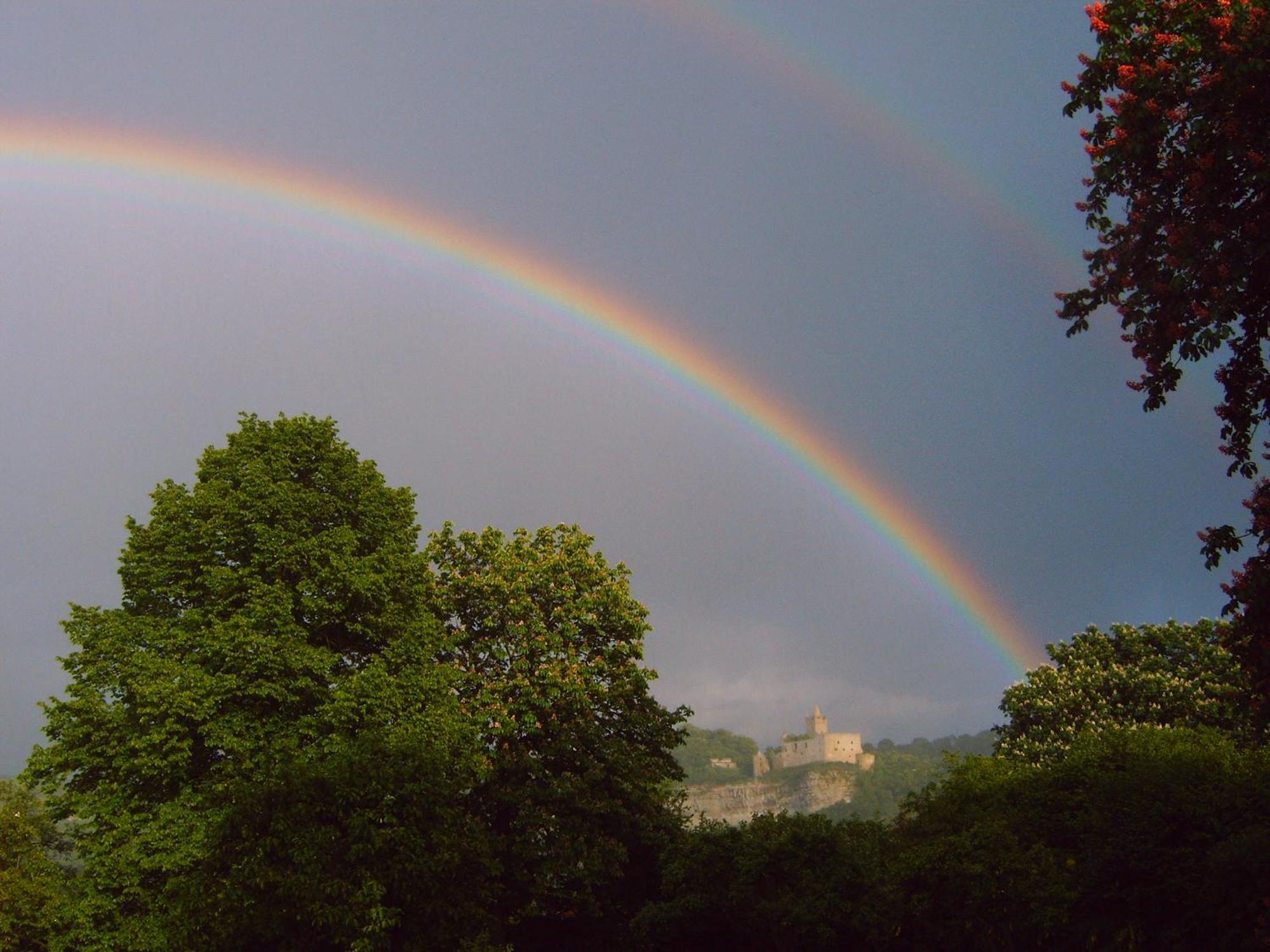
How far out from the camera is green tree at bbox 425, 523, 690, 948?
3111cm

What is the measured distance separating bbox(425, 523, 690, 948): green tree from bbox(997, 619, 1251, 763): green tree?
22.0 m

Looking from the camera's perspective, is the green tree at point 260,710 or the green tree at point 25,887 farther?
the green tree at point 25,887

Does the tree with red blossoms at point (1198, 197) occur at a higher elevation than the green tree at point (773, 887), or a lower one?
higher

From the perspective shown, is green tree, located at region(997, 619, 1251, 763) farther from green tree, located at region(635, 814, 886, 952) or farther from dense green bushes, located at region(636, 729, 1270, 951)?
green tree, located at region(635, 814, 886, 952)

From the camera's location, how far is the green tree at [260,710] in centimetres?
2300

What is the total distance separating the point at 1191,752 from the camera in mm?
32344

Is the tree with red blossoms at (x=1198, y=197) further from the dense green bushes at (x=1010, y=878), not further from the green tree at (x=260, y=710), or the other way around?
the green tree at (x=260, y=710)

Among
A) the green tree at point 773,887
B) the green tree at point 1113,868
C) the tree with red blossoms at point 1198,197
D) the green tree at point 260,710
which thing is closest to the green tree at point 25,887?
the green tree at point 260,710

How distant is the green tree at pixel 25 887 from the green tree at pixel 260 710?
7.75 feet

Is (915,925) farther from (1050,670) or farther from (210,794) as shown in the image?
(1050,670)

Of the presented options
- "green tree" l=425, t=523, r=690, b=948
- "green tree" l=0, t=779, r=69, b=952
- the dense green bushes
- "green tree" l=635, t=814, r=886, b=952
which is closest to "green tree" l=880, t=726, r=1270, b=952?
the dense green bushes

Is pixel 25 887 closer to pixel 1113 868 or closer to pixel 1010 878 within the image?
pixel 1010 878

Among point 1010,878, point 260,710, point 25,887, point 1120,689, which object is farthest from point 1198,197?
point 1120,689

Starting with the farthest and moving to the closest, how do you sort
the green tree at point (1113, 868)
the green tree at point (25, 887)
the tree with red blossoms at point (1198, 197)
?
the green tree at point (25, 887)
the green tree at point (1113, 868)
the tree with red blossoms at point (1198, 197)
